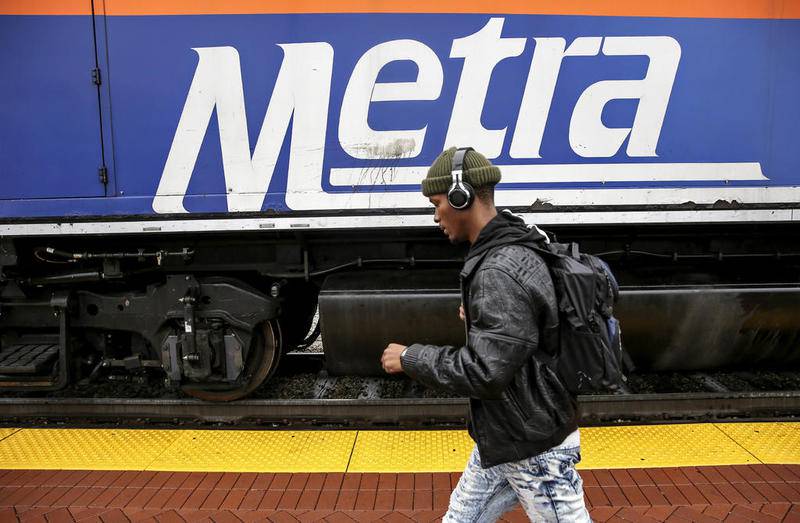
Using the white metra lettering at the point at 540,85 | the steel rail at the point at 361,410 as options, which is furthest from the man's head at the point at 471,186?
the steel rail at the point at 361,410

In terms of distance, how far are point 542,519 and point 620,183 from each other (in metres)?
2.24

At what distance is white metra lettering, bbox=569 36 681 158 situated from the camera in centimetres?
315

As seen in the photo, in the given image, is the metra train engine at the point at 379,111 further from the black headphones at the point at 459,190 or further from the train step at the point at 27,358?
the black headphones at the point at 459,190

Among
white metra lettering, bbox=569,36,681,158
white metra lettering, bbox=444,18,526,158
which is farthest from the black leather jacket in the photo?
white metra lettering, bbox=569,36,681,158

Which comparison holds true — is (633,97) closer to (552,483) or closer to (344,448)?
(552,483)

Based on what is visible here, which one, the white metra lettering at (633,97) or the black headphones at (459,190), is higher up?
the white metra lettering at (633,97)

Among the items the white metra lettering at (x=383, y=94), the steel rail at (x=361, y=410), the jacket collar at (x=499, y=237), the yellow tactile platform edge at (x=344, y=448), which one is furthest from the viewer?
the steel rail at (x=361, y=410)

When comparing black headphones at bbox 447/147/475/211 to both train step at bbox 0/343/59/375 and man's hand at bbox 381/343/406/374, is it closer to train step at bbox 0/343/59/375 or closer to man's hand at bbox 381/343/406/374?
man's hand at bbox 381/343/406/374

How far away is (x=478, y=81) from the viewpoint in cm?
314

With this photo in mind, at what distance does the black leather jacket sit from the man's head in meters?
0.05

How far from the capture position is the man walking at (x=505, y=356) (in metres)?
1.42

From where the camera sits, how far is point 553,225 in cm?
325

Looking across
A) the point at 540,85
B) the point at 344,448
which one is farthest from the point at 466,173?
the point at 344,448

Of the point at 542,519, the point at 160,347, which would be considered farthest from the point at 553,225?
the point at 160,347
